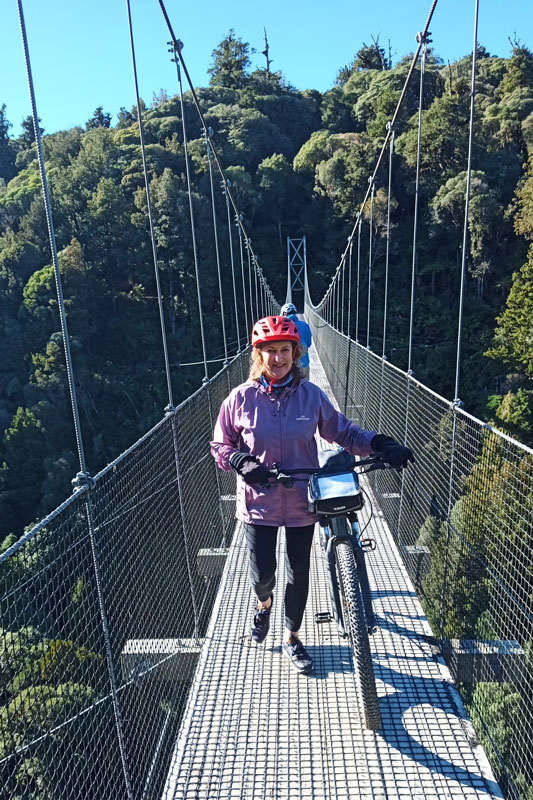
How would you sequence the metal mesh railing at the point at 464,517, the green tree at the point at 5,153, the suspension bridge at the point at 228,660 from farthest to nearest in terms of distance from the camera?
the green tree at the point at 5,153 → the metal mesh railing at the point at 464,517 → the suspension bridge at the point at 228,660

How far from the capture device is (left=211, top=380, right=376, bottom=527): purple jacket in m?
1.38

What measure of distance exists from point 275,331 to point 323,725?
95 centimetres

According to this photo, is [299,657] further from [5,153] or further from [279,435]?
[5,153]

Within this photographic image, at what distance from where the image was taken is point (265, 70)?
142 ft

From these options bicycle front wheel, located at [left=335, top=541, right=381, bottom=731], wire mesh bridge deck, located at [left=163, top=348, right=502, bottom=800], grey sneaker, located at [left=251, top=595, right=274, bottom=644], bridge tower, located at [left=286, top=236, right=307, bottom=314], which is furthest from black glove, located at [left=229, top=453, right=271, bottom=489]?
bridge tower, located at [left=286, top=236, right=307, bottom=314]

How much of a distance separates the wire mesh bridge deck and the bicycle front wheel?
7cm

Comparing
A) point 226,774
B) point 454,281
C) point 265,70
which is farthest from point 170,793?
point 265,70

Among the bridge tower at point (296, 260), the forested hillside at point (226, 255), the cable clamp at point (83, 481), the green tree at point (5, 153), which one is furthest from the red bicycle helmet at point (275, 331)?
the green tree at point (5, 153)

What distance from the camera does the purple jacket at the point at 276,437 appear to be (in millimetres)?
1384

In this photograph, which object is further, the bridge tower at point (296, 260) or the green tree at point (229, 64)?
the green tree at point (229, 64)

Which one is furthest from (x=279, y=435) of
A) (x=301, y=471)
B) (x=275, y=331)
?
(x=275, y=331)

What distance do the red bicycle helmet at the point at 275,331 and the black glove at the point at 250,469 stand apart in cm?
28

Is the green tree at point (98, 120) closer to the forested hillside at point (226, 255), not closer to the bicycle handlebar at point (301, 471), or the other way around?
the forested hillside at point (226, 255)

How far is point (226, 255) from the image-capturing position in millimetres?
24094
